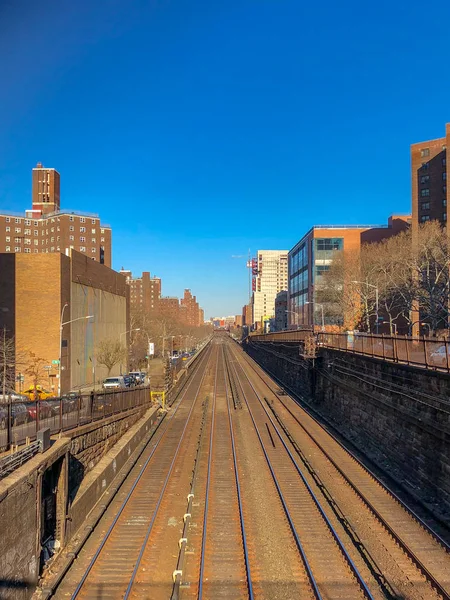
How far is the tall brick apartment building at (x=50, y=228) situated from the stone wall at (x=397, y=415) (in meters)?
67.0

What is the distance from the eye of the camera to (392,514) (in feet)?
38.2

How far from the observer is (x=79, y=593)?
8555 millimetres

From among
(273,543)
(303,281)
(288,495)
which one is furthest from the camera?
(303,281)

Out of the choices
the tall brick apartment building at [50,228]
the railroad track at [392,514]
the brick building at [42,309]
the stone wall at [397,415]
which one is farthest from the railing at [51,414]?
the tall brick apartment building at [50,228]

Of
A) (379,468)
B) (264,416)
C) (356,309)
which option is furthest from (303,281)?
(379,468)

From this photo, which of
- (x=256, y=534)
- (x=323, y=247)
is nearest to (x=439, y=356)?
(x=256, y=534)

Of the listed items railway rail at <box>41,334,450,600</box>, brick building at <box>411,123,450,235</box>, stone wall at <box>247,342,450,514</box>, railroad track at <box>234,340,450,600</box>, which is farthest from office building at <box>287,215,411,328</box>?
railway rail at <box>41,334,450,600</box>

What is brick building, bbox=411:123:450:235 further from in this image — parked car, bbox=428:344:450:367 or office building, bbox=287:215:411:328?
parked car, bbox=428:344:450:367

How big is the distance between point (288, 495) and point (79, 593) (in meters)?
6.74

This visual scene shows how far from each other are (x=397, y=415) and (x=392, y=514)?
444 centimetres

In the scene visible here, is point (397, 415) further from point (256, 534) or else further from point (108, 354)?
point (108, 354)

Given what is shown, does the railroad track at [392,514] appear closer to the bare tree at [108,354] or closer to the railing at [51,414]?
the railing at [51,414]

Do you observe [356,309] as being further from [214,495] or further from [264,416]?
[214,495]

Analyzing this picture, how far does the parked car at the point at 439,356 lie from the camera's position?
12742mm
